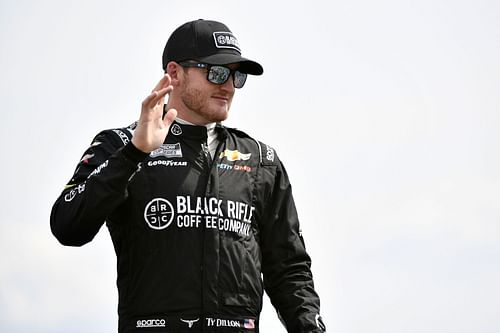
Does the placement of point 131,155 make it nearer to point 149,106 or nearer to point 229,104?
point 149,106

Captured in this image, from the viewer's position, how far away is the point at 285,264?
8.67m

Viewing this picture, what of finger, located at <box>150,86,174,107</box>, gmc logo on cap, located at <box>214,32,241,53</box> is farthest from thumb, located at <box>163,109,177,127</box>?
gmc logo on cap, located at <box>214,32,241,53</box>

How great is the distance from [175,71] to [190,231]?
4.41ft

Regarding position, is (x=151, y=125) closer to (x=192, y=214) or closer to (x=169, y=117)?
(x=169, y=117)

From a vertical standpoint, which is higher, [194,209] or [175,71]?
[175,71]

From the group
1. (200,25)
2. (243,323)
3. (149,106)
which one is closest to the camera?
(149,106)

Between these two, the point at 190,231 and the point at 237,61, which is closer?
the point at 190,231

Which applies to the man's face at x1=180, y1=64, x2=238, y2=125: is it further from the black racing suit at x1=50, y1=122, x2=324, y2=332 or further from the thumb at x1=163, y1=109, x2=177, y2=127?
the thumb at x1=163, y1=109, x2=177, y2=127

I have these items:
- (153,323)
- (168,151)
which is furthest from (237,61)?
(153,323)

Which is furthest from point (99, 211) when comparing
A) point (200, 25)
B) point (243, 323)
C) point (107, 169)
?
point (200, 25)

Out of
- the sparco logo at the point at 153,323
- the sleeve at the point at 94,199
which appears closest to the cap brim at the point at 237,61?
the sleeve at the point at 94,199

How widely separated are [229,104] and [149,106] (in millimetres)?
1132

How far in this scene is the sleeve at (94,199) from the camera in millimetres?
7672

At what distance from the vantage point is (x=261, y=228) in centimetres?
869
